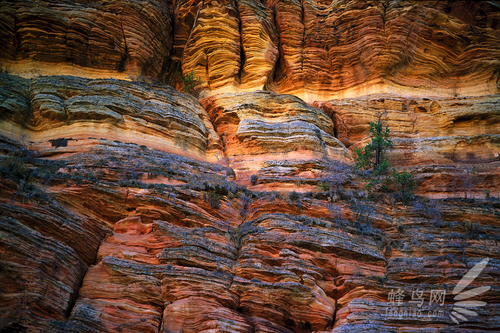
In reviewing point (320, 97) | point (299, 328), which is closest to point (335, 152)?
point (320, 97)

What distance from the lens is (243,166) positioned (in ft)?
66.9

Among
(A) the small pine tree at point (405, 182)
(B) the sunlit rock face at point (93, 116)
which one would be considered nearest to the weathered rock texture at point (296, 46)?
(B) the sunlit rock face at point (93, 116)

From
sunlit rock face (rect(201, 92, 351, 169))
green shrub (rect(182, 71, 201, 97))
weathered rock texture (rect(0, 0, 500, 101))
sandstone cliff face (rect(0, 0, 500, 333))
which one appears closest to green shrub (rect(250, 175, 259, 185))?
sandstone cliff face (rect(0, 0, 500, 333))

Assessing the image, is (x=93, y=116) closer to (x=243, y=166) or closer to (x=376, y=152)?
(x=243, y=166)

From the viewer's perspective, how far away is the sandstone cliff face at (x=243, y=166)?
1256 centimetres

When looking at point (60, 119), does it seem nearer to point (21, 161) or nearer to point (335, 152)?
point (21, 161)

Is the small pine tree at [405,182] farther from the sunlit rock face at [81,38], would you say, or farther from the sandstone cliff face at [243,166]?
the sunlit rock face at [81,38]

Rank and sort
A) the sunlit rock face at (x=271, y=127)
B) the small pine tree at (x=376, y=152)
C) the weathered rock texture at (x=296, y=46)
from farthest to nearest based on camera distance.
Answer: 1. the weathered rock texture at (x=296, y=46)
2. the sunlit rock face at (x=271, y=127)
3. the small pine tree at (x=376, y=152)

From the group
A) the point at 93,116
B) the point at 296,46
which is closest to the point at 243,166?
the point at 93,116

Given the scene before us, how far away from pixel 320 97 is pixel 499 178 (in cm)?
1144

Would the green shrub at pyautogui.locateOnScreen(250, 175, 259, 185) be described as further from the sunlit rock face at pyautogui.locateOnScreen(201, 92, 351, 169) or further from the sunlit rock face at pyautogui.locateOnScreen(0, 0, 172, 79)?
the sunlit rock face at pyautogui.locateOnScreen(0, 0, 172, 79)

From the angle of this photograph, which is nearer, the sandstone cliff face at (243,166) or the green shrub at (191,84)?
the sandstone cliff face at (243,166)

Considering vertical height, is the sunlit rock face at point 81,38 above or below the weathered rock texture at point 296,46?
below

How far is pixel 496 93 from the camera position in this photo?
86.5 feet
